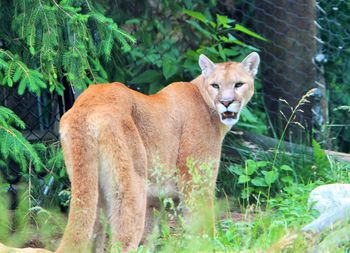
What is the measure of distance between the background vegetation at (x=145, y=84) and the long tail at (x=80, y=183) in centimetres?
18

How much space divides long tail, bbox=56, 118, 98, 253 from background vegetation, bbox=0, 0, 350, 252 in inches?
7.3

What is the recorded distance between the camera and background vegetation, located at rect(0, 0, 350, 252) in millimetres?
5445

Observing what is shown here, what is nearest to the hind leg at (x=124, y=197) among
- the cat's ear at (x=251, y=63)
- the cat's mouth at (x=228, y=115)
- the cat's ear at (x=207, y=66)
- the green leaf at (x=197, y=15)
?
the cat's mouth at (x=228, y=115)

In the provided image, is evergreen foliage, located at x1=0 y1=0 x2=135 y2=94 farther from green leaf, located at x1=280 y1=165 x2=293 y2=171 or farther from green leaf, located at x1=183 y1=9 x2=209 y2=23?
green leaf, located at x1=280 y1=165 x2=293 y2=171

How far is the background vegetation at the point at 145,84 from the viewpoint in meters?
5.45

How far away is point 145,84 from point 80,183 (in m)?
2.89

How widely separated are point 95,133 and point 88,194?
343mm

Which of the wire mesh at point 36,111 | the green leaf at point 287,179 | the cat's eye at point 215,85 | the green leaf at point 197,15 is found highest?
the green leaf at point 197,15

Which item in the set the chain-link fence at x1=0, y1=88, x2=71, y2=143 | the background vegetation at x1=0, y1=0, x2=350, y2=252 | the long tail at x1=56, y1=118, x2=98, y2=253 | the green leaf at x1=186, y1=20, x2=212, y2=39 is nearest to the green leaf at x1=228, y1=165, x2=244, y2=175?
the background vegetation at x1=0, y1=0, x2=350, y2=252

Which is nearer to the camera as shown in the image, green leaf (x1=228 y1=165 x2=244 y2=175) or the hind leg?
the hind leg

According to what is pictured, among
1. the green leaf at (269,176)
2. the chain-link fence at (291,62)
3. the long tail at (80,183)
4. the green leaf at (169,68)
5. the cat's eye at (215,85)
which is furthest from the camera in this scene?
the chain-link fence at (291,62)

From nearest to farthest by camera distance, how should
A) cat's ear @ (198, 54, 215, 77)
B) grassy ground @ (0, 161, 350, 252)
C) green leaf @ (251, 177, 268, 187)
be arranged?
grassy ground @ (0, 161, 350, 252), cat's ear @ (198, 54, 215, 77), green leaf @ (251, 177, 268, 187)

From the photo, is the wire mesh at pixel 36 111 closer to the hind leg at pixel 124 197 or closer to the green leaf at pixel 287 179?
the green leaf at pixel 287 179

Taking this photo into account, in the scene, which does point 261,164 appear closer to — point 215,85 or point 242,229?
point 215,85
